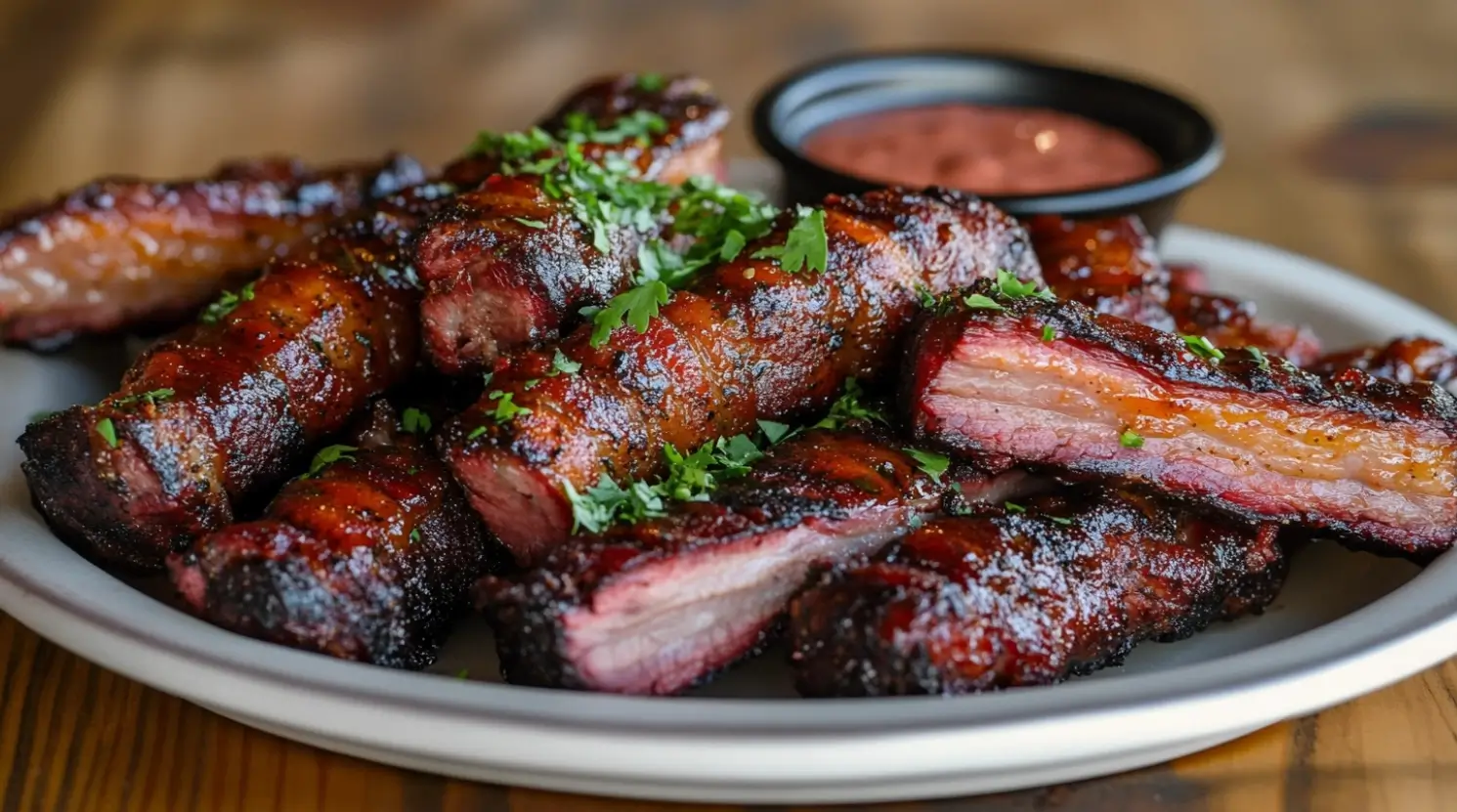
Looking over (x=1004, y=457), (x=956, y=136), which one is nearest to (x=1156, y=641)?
(x=1004, y=457)

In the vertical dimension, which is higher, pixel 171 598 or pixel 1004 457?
pixel 1004 457

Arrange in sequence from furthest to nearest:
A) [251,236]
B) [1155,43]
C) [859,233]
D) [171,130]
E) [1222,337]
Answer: [1155,43]
[171,130]
[251,236]
[1222,337]
[859,233]

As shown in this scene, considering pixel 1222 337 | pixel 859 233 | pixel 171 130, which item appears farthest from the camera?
pixel 171 130

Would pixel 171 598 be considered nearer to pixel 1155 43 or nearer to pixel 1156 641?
pixel 1156 641

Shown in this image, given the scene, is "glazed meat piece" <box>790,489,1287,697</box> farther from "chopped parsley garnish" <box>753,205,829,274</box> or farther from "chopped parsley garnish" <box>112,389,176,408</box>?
"chopped parsley garnish" <box>112,389,176,408</box>

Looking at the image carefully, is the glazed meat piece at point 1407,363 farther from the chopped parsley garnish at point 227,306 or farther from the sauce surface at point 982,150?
the chopped parsley garnish at point 227,306

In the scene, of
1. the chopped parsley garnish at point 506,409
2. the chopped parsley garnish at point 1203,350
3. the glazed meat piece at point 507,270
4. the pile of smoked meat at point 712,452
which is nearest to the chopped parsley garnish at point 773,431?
the pile of smoked meat at point 712,452

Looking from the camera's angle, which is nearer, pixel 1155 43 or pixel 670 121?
pixel 670 121

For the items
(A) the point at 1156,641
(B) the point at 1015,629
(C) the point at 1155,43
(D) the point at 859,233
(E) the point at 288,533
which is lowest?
(C) the point at 1155,43
